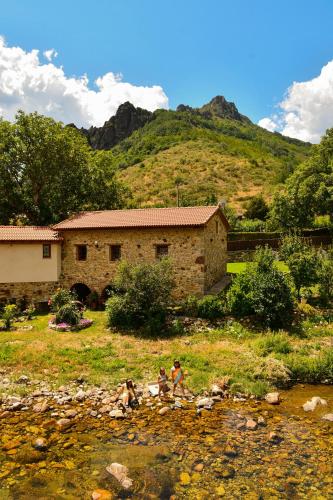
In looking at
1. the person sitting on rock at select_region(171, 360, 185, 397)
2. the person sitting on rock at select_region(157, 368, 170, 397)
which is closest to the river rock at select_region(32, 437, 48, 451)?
the person sitting on rock at select_region(157, 368, 170, 397)

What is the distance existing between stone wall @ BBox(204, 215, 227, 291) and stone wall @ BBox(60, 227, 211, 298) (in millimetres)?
987

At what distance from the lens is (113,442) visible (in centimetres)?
1034

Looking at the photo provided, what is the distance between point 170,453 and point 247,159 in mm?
72707

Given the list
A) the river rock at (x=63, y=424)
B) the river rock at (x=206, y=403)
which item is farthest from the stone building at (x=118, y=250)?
the river rock at (x=63, y=424)

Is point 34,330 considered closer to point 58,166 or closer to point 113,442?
point 113,442

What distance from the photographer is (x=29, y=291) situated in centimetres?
2372

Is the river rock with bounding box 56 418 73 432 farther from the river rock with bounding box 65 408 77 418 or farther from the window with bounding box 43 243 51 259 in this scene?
the window with bounding box 43 243 51 259

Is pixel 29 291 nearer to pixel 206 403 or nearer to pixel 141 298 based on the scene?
pixel 141 298

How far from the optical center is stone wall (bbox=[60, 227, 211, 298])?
72.4 ft

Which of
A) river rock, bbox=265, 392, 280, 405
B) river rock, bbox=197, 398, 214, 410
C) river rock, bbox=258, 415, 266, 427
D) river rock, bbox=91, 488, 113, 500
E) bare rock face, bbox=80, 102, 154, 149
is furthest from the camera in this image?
bare rock face, bbox=80, 102, 154, 149

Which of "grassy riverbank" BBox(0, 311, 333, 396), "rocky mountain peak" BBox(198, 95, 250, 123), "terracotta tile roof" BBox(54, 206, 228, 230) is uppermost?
"rocky mountain peak" BBox(198, 95, 250, 123)

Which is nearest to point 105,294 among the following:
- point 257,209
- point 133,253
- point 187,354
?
point 133,253

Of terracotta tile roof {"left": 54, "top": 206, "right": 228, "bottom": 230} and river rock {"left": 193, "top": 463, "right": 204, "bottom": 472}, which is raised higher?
terracotta tile roof {"left": 54, "top": 206, "right": 228, "bottom": 230}

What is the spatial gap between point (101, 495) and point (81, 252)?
58.8 ft
